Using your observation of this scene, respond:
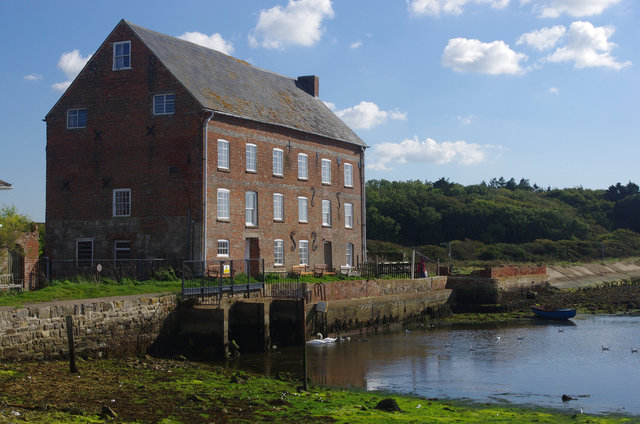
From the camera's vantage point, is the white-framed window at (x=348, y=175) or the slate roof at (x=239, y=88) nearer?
the slate roof at (x=239, y=88)

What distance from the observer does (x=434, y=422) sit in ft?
48.1

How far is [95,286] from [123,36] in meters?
14.8

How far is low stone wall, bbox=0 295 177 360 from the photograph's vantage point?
728 inches

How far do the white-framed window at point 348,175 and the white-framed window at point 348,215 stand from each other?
4.33 ft

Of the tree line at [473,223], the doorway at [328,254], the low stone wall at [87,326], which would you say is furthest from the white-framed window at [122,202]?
the tree line at [473,223]

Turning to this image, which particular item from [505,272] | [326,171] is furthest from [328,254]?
[505,272]

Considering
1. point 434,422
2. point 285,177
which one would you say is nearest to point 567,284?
point 285,177

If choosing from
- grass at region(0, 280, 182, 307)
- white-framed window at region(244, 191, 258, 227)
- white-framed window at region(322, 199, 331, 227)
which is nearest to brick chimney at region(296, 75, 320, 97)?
white-framed window at region(322, 199, 331, 227)

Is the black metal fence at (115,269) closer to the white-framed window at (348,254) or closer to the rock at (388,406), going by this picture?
the white-framed window at (348,254)

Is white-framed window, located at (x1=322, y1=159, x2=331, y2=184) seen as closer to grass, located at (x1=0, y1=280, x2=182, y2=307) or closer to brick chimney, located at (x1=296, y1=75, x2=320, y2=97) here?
brick chimney, located at (x1=296, y1=75, x2=320, y2=97)

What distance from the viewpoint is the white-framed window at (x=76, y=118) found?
36.1 metres

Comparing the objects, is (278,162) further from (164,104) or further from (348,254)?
(348,254)

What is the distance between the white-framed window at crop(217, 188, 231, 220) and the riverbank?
14992mm

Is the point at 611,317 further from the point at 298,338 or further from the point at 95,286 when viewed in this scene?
the point at 95,286
